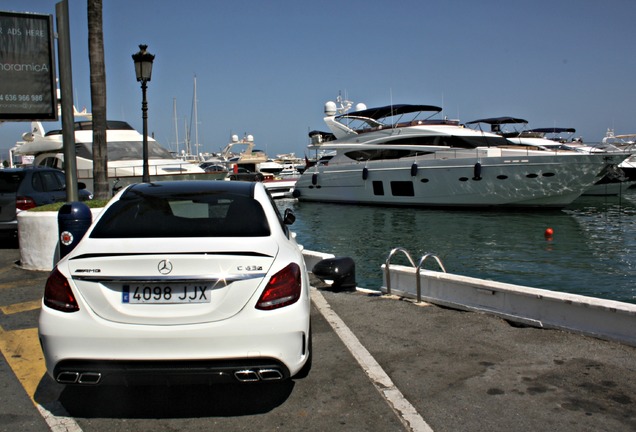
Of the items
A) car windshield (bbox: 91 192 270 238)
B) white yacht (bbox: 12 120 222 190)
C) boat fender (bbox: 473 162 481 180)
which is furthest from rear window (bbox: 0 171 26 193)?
boat fender (bbox: 473 162 481 180)

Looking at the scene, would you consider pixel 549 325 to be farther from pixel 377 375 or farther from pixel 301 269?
pixel 301 269

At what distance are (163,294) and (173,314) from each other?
13 centimetres

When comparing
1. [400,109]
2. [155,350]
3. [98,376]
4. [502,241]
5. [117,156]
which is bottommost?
[502,241]

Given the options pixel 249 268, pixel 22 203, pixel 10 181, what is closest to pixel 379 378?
pixel 249 268

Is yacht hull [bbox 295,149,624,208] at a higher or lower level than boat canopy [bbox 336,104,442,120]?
lower

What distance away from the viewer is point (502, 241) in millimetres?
19484

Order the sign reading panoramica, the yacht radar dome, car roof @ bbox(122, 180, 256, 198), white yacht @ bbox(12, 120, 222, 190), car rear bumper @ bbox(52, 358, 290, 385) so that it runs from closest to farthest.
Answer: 1. car rear bumper @ bbox(52, 358, 290, 385)
2. car roof @ bbox(122, 180, 256, 198)
3. the sign reading panoramica
4. white yacht @ bbox(12, 120, 222, 190)
5. the yacht radar dome

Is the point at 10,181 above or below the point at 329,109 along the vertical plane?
below

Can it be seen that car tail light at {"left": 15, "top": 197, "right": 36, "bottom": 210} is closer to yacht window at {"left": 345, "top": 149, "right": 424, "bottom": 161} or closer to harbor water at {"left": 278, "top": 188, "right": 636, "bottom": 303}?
harbor water at {"left": 278, "top": 188, "right": 636, "bottom": 303}

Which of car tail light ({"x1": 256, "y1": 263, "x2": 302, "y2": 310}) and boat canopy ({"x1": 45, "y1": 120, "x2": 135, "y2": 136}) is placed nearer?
car tail light ({"x1": 256, "y1": 263, "x2": 302, "y2": 310})

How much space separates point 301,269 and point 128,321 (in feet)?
3.52

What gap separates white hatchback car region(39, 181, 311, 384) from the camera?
3314 millimetres

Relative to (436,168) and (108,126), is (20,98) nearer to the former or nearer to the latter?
(108,126)

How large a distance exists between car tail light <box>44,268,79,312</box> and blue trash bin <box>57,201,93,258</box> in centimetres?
435
